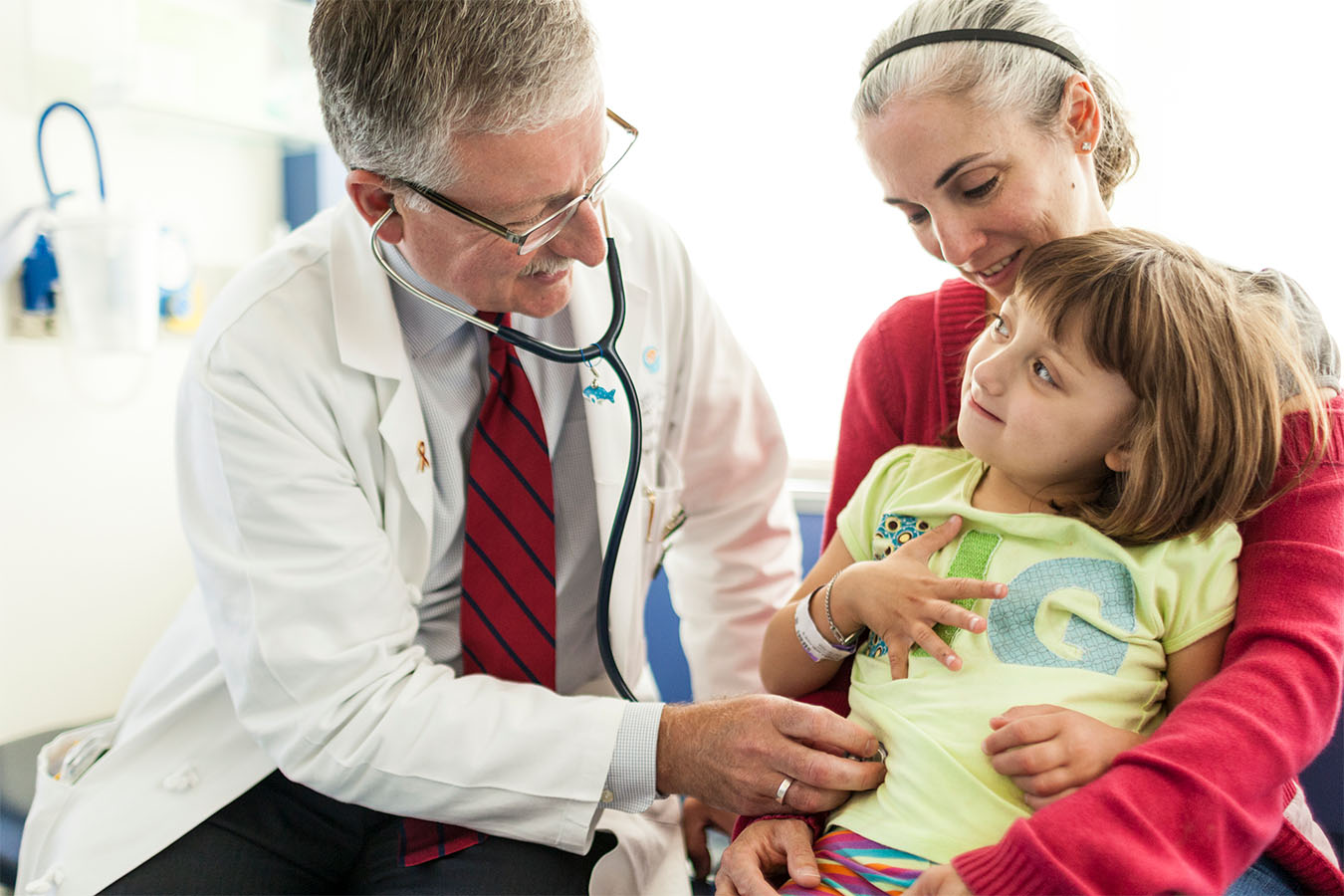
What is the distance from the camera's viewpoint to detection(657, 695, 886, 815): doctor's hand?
3.40ft

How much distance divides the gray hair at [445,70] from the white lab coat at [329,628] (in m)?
0.24

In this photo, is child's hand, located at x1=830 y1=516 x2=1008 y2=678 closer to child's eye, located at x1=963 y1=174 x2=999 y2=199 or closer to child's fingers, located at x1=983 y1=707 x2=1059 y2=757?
child's fingers, located at x1=983 y1=707 x2=1059 y2=757

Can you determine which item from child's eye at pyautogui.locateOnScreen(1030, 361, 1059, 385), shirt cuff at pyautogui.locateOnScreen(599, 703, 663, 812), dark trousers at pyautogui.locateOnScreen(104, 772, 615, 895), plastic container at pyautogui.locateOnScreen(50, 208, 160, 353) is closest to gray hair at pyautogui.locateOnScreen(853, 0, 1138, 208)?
child's eye at pyautogui.locateOnScreen(1030, 361, 1059, 385)

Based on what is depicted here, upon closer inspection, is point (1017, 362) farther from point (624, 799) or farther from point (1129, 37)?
point (1129, 37)

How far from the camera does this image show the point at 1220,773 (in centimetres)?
86

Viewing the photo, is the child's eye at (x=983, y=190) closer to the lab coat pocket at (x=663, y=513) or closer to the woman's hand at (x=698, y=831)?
the lab coat pocket at (x=663, y=513)

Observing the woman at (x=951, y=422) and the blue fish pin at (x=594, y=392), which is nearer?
the woman at (x=951, y=422)

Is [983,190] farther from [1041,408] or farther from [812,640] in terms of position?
[812,640]

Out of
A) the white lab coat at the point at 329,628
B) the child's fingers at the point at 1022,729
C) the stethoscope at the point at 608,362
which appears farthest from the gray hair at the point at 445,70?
the child's fingers at the point at 1022,729

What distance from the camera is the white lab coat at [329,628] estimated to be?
3.82 feet

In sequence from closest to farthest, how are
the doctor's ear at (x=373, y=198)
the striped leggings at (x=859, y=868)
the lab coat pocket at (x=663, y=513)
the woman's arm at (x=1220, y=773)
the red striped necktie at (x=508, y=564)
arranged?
1. the woman's arm at (x=1220, y=773)
2. the striped leggings at (x=859, y=868)
3. the doctor's ear at (x=373, y=198)
4. the red striped necktie at (x=508, y=564)
5. the lab coat pocket at (x=663, y=513)

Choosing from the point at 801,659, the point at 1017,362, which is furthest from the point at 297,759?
the point at 1017,362

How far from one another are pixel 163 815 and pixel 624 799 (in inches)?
22.3

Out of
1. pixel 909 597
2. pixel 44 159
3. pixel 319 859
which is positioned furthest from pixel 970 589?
pixel 44 159
